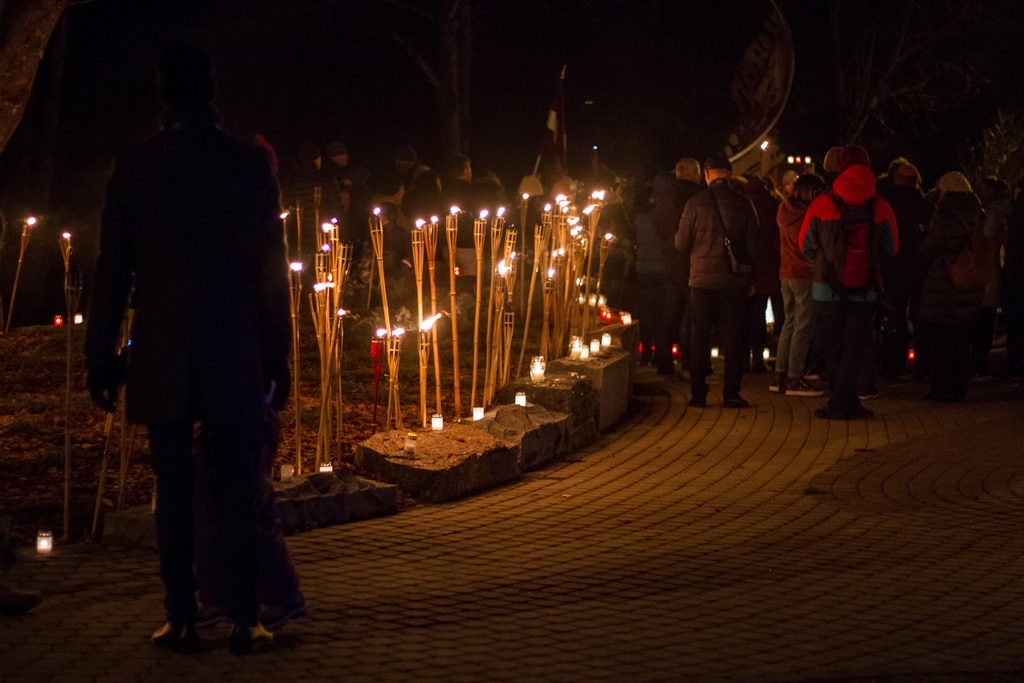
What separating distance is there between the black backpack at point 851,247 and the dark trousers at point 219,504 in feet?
24.3

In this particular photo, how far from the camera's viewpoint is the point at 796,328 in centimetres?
1346

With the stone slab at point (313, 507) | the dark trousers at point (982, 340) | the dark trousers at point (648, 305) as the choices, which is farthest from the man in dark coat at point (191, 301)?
the dark trousers at point (982, 340)

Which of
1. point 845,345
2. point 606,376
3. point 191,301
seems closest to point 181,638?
point 191,301

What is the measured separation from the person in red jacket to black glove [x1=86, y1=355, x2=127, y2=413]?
7603mm

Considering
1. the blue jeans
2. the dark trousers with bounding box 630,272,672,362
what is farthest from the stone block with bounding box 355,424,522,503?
the dark trousers with bounding box 630,272,672,362

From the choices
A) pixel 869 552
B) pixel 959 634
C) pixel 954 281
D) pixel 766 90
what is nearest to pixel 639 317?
pixel 954 281

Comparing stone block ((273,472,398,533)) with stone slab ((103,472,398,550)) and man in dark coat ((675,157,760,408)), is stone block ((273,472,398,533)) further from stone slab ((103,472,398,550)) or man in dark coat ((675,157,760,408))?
man in dark coat ((675,157,760,408))

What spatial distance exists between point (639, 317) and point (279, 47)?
1093 cm

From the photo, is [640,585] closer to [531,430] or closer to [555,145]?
[531,430]

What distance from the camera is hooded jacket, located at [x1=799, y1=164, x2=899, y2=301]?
11930mm

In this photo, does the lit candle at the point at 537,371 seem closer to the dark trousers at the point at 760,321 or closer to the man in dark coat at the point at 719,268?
the man in dark coat at the point at 719,268

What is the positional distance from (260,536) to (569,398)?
5171 mm

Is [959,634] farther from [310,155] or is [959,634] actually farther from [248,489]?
[310,155]

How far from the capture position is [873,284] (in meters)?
12.1
